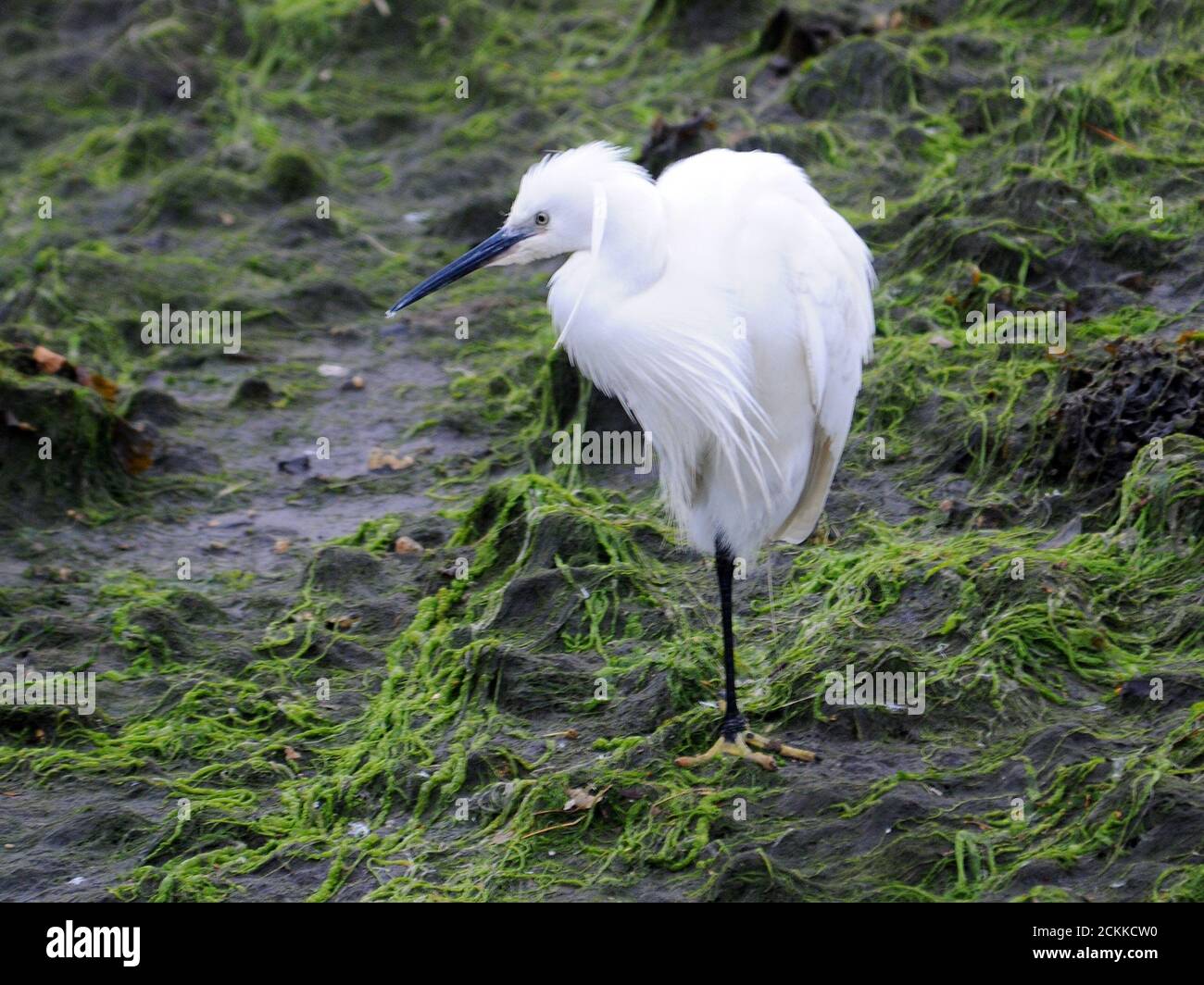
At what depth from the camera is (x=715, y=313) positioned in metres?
4.86

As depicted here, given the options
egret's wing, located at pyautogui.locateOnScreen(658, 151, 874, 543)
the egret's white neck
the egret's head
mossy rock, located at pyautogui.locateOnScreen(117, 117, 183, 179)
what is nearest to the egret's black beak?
the egret's head

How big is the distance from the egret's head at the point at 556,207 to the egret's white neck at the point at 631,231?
0.17 ft

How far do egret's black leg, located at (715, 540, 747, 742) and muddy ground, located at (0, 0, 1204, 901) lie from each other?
139 mm

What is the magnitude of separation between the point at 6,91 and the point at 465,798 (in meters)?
9.70

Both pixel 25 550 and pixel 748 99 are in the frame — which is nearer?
pixel 25 550

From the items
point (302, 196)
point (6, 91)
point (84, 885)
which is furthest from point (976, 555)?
point (6, 91)

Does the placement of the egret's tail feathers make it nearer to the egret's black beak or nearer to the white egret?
the white egret

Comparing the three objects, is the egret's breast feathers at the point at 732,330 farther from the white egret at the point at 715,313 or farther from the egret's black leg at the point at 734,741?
the egret's black leg at the point at 734,741

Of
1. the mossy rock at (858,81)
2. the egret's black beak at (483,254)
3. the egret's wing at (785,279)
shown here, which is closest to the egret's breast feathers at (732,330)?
the egret's wing at (785,279)

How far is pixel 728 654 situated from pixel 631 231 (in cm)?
145

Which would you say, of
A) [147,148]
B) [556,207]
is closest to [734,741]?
[556,207]

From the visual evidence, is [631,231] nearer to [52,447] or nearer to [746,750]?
[746,750]
